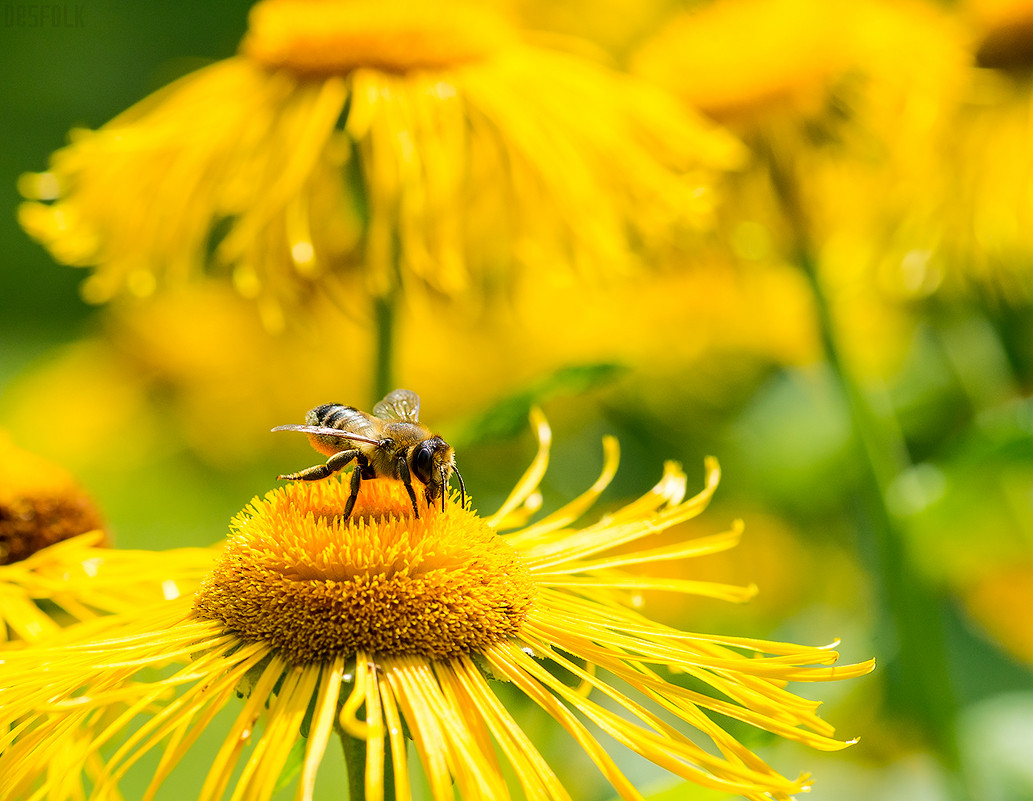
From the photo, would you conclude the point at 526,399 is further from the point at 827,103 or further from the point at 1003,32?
the point at 1003,32

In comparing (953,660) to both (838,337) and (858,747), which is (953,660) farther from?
(838,337)

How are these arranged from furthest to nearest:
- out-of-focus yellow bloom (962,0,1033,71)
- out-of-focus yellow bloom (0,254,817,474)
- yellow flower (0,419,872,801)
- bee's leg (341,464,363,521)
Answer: out-of-focus yellow bloom (0,254,817,474) → out-of-focus yellow bloom (962,0,1033,71) → bee's leg (341,464,363,521) → yellow flower (0,419,872,801)

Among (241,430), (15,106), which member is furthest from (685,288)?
(15,106)

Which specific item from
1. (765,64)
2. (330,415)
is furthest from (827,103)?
(330,415)

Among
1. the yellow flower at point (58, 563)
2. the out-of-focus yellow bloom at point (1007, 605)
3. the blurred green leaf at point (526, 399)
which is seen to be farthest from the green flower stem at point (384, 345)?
the out-of-focus yellow bloom at point (1007, 605)

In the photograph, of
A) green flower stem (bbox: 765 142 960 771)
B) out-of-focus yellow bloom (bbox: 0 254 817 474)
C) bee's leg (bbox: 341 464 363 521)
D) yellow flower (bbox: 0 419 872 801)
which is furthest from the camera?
out-of-focus yellow bloom (bbox: 0 254 817 474)

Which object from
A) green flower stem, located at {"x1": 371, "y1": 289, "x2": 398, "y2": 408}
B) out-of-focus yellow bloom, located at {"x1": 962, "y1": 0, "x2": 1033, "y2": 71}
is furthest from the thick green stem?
out-of-focus yellow bloom, located at {"x1": 962, "y1": 0, "x2": 1033, "y2": 71}

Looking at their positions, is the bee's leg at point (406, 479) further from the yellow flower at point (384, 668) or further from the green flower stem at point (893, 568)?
the green flower stem at point (893, 568)

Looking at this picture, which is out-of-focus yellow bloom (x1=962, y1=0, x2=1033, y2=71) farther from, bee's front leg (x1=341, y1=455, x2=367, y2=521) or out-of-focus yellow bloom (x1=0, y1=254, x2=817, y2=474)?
bee's front leg (x1=341, y1=455, x2=367, y2=521)
